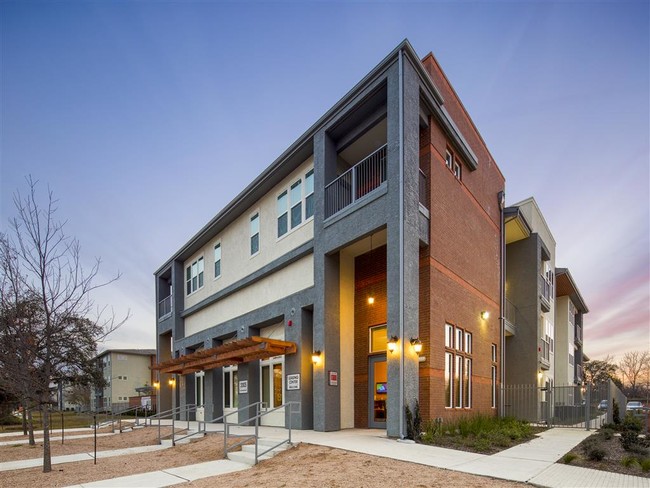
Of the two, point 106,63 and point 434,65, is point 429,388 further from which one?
point 106,63

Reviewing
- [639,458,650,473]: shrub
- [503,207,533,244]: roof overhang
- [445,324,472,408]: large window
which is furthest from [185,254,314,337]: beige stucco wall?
[503,207,533,244]: roof overhang

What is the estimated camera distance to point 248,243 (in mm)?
20984

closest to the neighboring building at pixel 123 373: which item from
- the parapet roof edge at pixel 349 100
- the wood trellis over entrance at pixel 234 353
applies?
the wood trellis over entrance at pixel 234 353

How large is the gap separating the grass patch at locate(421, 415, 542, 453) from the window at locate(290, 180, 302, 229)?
27.5 ft

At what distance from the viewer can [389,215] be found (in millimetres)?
12414

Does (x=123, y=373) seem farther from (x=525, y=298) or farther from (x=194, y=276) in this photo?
(x=525, y=298)

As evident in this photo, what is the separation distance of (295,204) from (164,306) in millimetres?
19316

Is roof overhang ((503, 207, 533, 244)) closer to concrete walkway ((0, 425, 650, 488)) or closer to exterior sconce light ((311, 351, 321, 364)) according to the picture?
concrete walkway ((0, 425, 650, 488))

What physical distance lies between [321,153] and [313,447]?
903 cm

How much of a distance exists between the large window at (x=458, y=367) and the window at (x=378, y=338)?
6.76 ft

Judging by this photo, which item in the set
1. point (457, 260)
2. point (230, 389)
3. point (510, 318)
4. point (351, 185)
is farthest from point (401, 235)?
point (510, 318)

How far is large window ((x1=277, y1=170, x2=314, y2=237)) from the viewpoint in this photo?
54.0ft

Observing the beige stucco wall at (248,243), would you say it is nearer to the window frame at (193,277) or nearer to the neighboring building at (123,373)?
the window frame at (193,277)

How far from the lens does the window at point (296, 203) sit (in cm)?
1700
